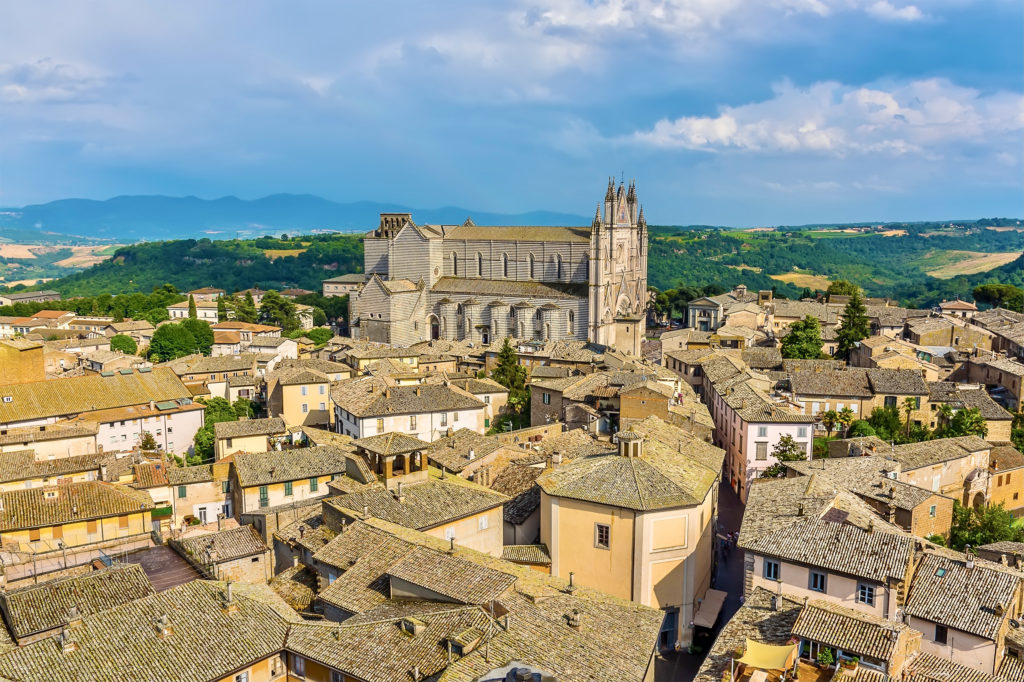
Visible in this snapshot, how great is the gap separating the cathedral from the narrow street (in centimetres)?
3426

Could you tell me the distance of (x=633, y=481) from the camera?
2564cm

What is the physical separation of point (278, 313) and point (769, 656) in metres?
89.7

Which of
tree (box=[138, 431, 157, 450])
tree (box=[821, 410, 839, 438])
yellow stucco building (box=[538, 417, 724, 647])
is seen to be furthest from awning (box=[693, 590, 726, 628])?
tree (box=[138, 431, 157, 450])

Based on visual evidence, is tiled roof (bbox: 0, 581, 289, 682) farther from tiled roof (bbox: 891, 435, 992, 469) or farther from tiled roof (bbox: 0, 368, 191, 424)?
tiled roof (bbox: 0, 368, 191, 424)

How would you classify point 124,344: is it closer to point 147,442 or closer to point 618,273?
point 147,442

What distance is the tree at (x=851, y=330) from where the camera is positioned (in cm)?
6506

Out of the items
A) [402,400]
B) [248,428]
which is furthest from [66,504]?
[402,400]

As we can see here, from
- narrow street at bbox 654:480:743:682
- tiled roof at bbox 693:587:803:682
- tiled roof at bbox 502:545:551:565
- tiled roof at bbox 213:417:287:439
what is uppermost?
tiled roof at bbox 693:587:803:682

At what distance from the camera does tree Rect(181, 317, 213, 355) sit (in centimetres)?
7825

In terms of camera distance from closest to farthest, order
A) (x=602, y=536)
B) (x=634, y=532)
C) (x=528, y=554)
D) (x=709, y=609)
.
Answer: (x=634, y=532)
(x=602, y=536)
(x=709, y=609)
(x=528, y=554)

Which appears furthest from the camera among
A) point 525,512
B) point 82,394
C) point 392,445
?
point 82,394

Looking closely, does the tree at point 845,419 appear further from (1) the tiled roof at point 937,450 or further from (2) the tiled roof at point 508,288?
(2) the tiled roof at point 508,288

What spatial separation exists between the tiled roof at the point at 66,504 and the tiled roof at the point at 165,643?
503 inches

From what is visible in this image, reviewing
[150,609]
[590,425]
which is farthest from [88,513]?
[590,425]
